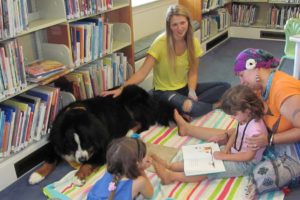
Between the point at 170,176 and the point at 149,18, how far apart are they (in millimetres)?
2323

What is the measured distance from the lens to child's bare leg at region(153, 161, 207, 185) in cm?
208

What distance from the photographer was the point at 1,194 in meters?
2.13

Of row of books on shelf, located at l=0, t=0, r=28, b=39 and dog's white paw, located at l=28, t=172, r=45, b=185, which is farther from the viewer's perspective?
dog's white paw, located at l=28, t=172, r=45, b=185

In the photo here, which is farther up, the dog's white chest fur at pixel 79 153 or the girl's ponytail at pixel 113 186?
the girl's ponytail at pixel 113 186

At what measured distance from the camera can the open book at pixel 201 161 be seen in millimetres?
2029

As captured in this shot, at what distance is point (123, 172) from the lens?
160 centimetres

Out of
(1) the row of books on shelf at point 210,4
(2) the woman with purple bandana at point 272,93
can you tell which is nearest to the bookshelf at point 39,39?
(2) the woman with purple bandana at point 272,93

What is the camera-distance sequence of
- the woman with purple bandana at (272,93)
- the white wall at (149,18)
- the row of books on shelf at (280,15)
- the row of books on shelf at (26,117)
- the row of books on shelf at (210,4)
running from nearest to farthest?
the woman with purple bandana at (272,93), the row of books on shelf at (26,117), the white wall at (149,18), the row of books on shelf at (210,4), the row of books on shelf at (280,15)

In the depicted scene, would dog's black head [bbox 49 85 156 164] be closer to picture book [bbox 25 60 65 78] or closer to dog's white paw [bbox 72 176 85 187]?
dog's white paw [bbox 72 176 85 187]

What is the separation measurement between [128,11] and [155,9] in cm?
108

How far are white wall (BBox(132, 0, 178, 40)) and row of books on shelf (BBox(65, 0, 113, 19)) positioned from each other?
0.93 m

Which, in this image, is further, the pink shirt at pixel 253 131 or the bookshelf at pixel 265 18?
the bookshelf at pixel 265 18

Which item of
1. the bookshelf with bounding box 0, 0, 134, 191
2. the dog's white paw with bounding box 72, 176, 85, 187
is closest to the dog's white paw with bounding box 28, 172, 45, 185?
the bookshelf with bounding box 0, 0, 134, 191

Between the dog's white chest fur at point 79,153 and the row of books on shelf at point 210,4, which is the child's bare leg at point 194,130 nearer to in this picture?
the dog's white chest fur at point 79,153
